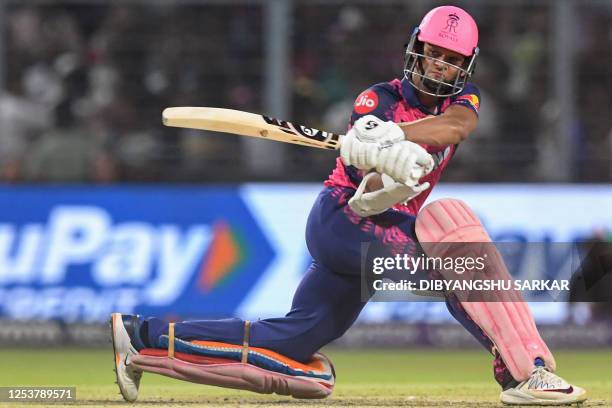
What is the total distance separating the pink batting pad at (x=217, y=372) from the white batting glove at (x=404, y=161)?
4.07 ft

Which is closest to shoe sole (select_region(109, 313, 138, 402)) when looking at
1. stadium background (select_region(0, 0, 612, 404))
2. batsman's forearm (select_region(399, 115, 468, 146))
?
batsman's forearm (select_region(399, 115, 468, 146))

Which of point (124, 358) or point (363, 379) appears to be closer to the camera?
point (124, 358)

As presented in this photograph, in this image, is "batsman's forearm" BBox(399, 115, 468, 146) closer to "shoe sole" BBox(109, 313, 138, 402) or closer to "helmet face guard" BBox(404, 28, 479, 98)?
"helmet face guard" BBox(404, 28, 479, 98)

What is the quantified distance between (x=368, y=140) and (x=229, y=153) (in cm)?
689

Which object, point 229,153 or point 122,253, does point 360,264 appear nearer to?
point 122,253

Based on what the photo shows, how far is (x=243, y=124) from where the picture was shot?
6.30 metres

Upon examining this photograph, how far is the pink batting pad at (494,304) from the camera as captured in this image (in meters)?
5.95

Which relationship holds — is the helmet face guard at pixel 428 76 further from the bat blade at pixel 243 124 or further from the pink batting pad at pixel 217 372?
the pink batting pad at pixel 217 372

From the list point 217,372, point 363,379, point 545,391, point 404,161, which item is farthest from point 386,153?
point 363,379

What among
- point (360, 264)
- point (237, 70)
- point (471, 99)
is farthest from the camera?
point (237, 70)

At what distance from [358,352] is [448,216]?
17.6ft

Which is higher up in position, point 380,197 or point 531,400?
point 380,197

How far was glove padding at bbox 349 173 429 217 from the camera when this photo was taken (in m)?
5.88

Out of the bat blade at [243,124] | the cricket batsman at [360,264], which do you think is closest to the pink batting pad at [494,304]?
the cricket batsman at [360,264]
